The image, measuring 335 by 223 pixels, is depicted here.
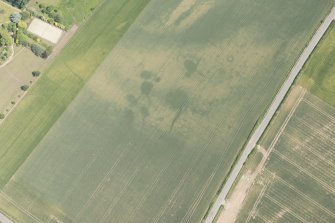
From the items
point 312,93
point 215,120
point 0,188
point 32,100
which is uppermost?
point 312,93

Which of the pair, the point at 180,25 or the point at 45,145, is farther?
the point at 180,25

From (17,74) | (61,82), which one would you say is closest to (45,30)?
(17,74)

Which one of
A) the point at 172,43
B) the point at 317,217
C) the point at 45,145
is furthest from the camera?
the point at 172,43

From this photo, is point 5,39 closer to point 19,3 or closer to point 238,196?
point 19,3

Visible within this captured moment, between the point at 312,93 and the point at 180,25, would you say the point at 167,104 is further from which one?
the point at 312,93

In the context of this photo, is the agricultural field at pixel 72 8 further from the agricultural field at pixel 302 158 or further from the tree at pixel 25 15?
the agricultural field at pixel 302 158

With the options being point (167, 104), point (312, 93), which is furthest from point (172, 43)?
point (312, 93)

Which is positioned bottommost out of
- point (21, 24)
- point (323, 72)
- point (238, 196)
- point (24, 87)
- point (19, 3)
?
point (24, 87)

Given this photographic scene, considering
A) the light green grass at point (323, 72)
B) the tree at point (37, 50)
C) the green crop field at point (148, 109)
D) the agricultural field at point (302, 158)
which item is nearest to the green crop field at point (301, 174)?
the agricultural field at point (302, 158)
